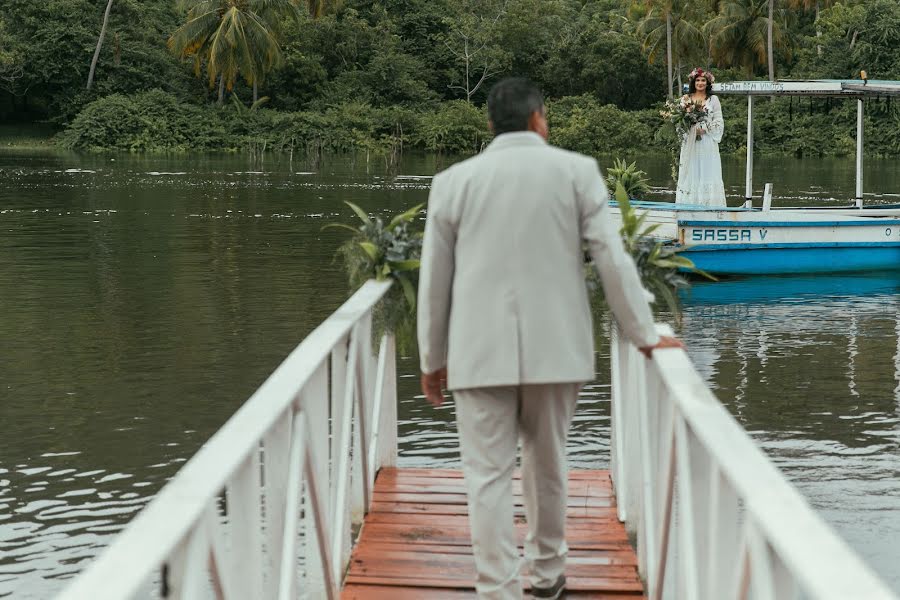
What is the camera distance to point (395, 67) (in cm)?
6372

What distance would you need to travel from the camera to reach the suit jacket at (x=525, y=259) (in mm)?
3764

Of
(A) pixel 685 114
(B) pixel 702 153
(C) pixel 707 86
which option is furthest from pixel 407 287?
(B) pixel 702 153

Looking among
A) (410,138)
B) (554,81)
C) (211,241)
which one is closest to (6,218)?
(211,241)

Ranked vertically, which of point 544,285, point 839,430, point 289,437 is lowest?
point 839,430

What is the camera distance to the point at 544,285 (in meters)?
3.78

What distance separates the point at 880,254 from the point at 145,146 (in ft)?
141

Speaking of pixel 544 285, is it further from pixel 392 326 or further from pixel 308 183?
pixel 308 183

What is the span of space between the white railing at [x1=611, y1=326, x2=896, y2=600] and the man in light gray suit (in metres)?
0.33

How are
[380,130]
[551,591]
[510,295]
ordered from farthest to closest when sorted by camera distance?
1. [380,130]
2. [551,591]
3. [510,295]

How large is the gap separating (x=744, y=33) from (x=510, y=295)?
192ft

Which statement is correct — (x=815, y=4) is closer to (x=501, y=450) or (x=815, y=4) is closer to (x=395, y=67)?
(x=395, y=67)

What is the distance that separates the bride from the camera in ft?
55.7

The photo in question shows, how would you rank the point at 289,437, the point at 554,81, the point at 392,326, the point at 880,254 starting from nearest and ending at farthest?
the point at 289,437 < the point at 392,326 < the point at 880,254 < the point at 554,81

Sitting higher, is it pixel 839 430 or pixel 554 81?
pixel 554 81
